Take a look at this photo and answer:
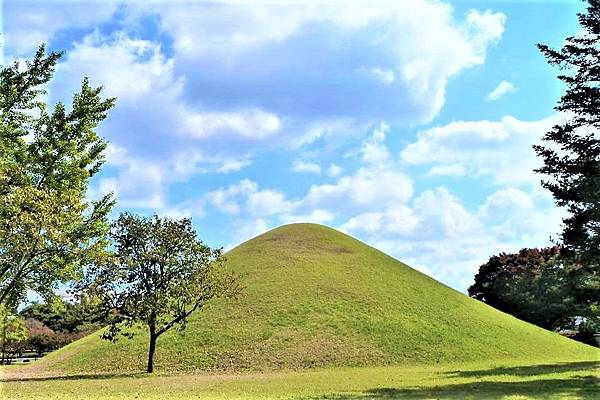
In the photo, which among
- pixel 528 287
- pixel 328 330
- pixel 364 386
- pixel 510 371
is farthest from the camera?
pixel 528 287

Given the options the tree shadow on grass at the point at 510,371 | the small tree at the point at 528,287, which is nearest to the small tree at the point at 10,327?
the tree shadow on grass at the point at 510,371

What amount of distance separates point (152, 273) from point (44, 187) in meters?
19.9

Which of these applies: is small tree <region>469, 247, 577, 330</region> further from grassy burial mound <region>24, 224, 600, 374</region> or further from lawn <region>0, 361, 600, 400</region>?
lawn <region>0, 361, 600, 400</region>

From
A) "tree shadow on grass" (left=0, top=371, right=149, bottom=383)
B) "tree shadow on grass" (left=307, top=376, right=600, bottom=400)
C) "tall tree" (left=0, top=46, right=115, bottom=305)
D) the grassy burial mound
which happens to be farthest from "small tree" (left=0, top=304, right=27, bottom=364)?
the grassy burial mound

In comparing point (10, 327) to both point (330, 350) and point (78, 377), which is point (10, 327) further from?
point (330, 350)

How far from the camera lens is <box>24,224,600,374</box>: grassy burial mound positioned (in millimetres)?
47906

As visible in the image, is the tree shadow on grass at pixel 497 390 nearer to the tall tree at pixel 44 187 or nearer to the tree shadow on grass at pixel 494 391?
the tree shadow on grass at pixel 494 391

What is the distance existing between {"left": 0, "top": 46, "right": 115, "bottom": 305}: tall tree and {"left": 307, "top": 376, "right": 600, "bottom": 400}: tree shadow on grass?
1176 cm

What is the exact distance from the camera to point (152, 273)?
4300 cm

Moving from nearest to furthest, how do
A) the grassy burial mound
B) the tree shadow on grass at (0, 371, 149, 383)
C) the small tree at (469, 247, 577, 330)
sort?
the tree shadow on grass at (0, 371, 149, 383)
the grassy burial mound
the small tree at (469, 247, 577, 330)

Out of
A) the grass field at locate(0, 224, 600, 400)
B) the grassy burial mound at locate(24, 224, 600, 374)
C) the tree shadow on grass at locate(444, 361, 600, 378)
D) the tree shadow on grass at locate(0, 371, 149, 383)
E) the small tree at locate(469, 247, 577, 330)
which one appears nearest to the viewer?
the grass field at locate(0, 224, 600, 400)

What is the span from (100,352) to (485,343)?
34748mm

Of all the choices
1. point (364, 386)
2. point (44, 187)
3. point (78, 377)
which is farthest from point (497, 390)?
point (78, 377)

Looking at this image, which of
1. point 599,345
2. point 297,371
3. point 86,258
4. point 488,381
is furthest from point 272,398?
point 599,345
